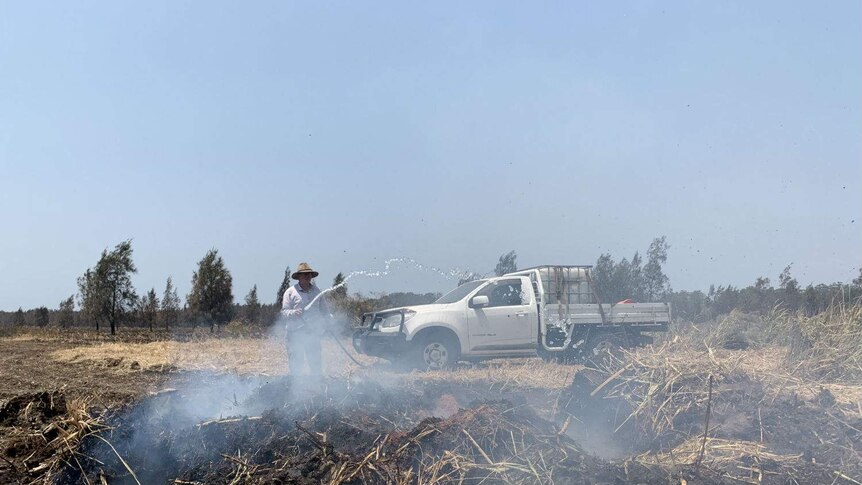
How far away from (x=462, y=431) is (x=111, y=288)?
3057 centimetres

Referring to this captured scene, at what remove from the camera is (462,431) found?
5.32 metres

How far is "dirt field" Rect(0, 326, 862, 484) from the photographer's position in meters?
4.99

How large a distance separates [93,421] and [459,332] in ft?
23.2

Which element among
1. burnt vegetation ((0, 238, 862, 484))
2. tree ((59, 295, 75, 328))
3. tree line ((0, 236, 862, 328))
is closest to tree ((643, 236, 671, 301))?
tree line ((0, 236, 862, 328))

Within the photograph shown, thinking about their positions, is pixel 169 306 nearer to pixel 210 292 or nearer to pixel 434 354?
pixel 210 292

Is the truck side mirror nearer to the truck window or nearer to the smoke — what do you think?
the truck window

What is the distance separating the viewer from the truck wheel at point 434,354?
37.7 ft

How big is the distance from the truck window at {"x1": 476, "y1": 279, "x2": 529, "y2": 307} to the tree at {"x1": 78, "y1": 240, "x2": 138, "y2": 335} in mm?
25330

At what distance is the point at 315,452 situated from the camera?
16.8ft

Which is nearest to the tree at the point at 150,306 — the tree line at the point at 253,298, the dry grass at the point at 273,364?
the tree line at the point at 253,298

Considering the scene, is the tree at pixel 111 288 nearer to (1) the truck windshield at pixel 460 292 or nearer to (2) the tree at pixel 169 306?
(2) the tree at pixel 169 306

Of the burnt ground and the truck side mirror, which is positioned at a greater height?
the truck side mirror

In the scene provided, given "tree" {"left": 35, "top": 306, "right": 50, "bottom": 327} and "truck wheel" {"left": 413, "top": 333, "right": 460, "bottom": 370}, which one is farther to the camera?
"tree" {"left": 35, "top": 306, "right": 50, "bottom": 327}

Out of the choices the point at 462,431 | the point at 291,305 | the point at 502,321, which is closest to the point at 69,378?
the point at 291,305
